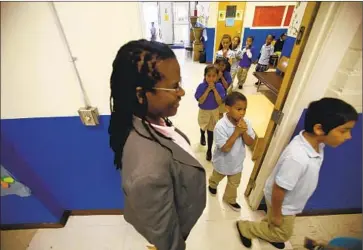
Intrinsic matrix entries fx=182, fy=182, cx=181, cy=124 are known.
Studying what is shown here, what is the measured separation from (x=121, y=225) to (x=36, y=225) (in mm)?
670

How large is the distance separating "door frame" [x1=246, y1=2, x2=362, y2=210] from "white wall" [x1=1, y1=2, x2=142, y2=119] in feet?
2.54

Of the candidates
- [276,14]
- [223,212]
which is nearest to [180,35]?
[276,14]

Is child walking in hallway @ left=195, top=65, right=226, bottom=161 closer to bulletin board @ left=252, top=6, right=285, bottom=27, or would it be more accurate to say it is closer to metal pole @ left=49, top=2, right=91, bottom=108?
metal pole @ left=49, top=2, right=91, bottom=108

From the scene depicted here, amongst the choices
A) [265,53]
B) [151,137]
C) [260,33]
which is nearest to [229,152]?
[151,137]

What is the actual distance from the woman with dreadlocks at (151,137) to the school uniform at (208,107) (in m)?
1.18

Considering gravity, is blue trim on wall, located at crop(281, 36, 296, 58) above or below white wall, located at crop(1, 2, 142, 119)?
below

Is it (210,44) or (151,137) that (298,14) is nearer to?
(210,44)

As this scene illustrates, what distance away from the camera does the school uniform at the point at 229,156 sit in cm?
126

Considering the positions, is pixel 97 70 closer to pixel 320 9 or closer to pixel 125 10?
pixel 125 10

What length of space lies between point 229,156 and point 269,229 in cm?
53

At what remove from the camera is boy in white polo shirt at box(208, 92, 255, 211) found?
1.20 metres

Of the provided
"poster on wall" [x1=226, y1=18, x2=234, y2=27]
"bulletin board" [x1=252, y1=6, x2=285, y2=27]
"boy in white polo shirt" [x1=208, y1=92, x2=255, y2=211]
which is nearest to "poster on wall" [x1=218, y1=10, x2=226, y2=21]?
"poster on wall" [x1=226, y1=18, x2=234, y2=27]

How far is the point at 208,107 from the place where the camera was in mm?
1873

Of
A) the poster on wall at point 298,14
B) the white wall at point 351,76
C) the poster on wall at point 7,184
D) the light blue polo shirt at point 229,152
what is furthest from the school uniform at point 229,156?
the poster on wall at point 298,14
